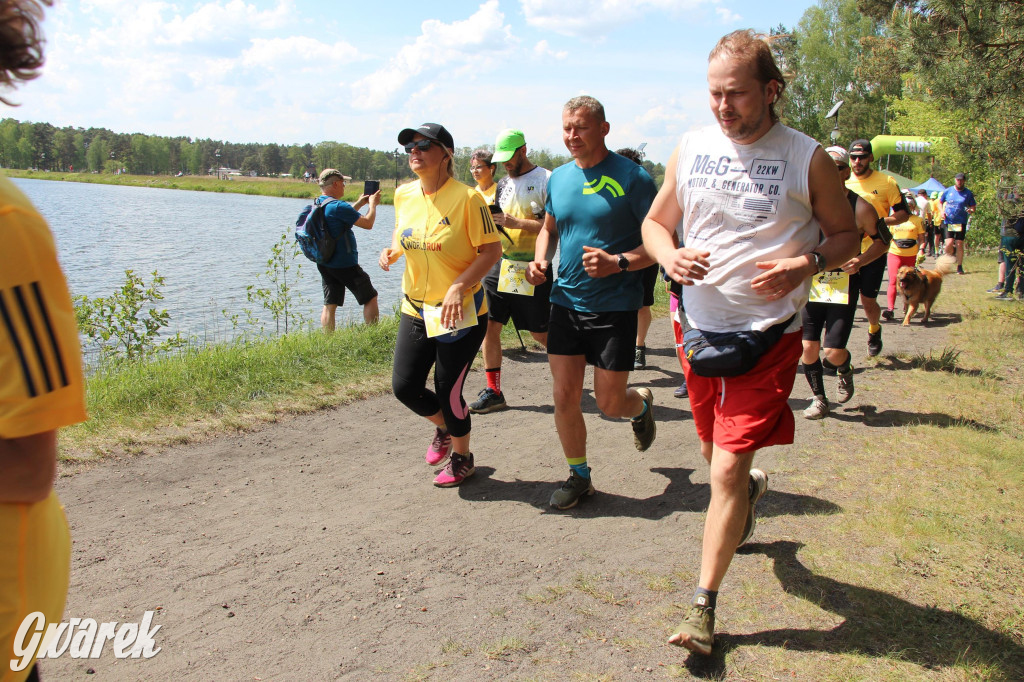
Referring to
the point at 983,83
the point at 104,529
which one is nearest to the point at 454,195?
the point at 104,529

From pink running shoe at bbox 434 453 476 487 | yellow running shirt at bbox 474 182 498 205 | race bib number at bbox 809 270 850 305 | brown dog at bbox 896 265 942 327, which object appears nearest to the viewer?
pink running shoe at bbox 434 453 476 487

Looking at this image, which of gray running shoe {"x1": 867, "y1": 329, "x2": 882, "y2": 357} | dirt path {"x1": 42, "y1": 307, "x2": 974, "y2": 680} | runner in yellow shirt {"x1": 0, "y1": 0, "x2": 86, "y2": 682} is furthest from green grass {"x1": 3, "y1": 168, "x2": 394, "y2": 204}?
runner in yellow shirt {"x1": 0, "y1": 0, "x2": 86, "y2": 682}

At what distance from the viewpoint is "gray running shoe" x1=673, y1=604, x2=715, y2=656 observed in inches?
116

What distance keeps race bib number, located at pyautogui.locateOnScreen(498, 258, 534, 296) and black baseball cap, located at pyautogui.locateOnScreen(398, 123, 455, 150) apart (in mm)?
2189

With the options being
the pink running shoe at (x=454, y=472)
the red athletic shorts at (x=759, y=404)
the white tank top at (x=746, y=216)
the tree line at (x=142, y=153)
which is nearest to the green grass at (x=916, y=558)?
the red athletic shorts at (x=759, y=404)

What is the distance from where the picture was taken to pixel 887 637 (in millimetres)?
3156

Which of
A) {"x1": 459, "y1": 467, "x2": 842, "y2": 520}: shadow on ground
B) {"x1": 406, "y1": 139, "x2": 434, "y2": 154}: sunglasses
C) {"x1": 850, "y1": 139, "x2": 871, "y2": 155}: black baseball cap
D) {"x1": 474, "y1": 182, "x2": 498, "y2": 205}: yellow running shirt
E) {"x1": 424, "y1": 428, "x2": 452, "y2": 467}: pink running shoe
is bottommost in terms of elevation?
{"x1": 459, "y1": 467, "x2": 842, "y2": 520}: shadow on ground

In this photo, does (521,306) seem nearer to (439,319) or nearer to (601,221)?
(439,319)

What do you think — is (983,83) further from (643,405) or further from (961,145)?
(643,405)

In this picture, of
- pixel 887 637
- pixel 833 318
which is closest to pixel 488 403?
pixel 833 318

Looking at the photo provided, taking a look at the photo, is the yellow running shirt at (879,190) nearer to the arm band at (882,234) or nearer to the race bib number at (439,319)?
the arm band at (882,234)

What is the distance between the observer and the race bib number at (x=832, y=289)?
6.57 meters

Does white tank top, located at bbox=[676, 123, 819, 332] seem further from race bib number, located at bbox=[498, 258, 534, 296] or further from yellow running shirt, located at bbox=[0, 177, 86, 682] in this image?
race bib number, located at bbox=[498, 258, 534, 296]

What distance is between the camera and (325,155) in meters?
69.1
